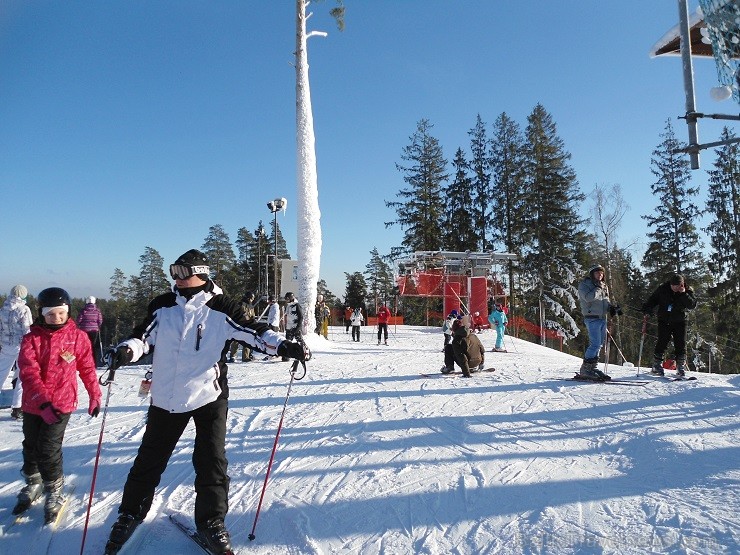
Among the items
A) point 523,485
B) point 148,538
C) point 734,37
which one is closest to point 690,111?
point 734,37

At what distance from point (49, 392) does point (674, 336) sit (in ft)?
30.0

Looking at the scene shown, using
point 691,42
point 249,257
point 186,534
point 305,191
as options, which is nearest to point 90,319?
point 305,191

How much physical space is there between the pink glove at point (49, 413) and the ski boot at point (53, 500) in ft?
1.72

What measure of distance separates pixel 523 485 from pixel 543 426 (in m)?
1.82

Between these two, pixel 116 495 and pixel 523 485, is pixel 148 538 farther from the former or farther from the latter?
pixel 523 485

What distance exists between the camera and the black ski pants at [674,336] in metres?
7.88

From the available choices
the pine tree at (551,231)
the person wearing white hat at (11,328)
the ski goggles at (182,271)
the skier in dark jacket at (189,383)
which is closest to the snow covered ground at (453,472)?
the skier in dark jacket at (189,383)

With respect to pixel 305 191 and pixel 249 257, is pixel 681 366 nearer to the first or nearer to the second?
pixel 305 191

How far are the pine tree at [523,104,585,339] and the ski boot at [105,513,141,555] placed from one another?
29.4 meters

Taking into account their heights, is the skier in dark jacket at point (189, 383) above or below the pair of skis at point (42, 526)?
above

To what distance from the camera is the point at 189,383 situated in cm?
289

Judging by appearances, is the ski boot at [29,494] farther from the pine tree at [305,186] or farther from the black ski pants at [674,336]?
the pine tree at [305,186]

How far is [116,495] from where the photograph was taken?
3799 mm

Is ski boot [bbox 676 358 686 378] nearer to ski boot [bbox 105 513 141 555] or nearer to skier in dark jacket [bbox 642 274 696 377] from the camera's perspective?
skier in dark jacket [bbox 642 274 696 377]
